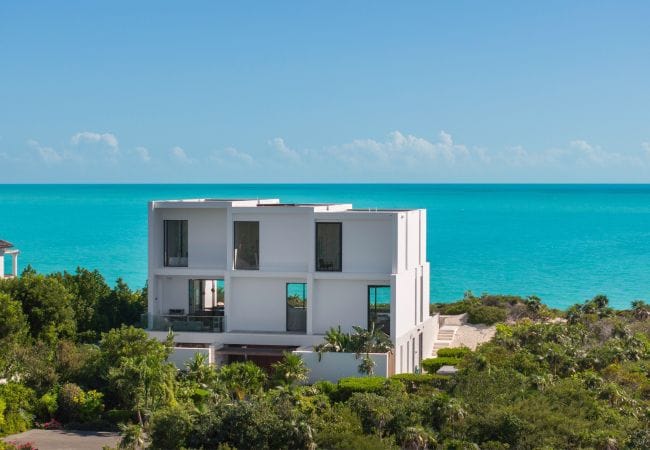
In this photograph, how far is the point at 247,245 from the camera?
118ft

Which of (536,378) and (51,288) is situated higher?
(51,288)

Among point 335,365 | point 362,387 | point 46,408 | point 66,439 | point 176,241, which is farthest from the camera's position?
point 176,241

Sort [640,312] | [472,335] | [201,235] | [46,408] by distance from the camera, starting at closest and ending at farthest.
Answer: [46,408]
[201,235]
[472,335]
[640,312]

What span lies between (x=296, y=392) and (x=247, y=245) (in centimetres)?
981

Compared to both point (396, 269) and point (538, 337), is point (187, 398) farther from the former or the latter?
point (538, 337)

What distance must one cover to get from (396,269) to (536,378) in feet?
22.7

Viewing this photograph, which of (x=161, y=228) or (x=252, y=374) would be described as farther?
(x=161, y=228)

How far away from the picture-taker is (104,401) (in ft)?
98.8

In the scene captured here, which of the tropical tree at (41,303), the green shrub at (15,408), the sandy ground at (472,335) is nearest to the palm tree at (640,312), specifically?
the sandy ground at (472,335)

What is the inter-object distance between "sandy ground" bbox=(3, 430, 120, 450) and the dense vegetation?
1.58ft

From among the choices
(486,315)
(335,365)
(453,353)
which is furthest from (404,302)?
(486,315)

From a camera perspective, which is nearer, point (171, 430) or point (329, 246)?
point (171, 430)

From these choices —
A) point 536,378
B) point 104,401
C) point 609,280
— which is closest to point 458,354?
point 536,378

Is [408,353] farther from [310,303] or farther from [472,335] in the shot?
[472,335]
